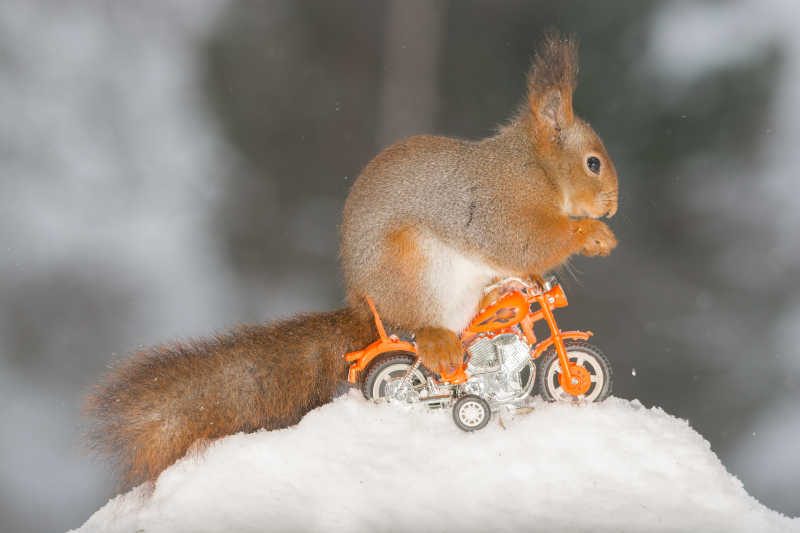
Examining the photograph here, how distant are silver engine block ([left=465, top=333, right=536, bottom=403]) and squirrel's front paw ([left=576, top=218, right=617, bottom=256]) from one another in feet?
0.78

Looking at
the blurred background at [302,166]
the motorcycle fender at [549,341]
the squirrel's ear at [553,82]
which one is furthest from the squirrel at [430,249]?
the blurred background at [302,166]

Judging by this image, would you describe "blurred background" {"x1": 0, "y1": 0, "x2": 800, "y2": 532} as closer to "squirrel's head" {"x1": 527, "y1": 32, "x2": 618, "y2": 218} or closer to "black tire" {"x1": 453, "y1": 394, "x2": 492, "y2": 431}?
"squirrel's head" {"x1": 527, "y1": 32, "x2": 618, "y2": 218}

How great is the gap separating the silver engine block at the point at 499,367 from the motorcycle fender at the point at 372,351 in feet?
0.42

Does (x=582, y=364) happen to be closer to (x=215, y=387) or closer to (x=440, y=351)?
(x=440, y=351)

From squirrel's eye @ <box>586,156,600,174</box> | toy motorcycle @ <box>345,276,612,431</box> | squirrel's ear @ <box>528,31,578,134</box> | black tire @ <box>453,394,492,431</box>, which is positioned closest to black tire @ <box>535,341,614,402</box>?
toy motorcycle @ <box>345,276,612,431</box>

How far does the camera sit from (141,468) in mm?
1303

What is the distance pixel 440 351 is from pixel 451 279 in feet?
0.52

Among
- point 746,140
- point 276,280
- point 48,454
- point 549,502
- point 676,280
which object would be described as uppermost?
point 746,140

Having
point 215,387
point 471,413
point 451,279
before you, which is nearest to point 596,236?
point 451,279

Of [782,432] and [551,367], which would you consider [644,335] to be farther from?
[551,367]

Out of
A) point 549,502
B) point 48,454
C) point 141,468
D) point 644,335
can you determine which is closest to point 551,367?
point 549,502

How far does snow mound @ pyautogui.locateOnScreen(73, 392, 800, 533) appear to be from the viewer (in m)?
1.26

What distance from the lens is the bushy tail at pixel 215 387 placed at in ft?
4.25

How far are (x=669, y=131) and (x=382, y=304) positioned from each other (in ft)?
3.05
